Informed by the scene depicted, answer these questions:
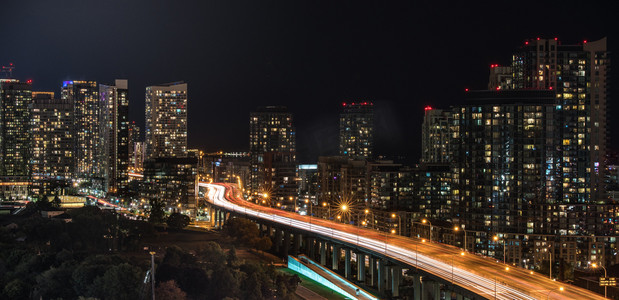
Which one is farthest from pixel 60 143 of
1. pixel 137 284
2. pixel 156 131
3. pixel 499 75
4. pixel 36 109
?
pixel 137 284

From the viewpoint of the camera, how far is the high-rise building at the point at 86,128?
5669 inches

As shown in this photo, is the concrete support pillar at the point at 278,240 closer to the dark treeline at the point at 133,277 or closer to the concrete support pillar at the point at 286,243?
the concrete support pillar at the point at 286,243

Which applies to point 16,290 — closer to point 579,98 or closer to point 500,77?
point 579,98

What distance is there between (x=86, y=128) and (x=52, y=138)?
682 centimetres

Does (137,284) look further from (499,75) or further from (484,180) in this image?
(499,75)

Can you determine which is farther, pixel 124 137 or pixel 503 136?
pixel 124 137

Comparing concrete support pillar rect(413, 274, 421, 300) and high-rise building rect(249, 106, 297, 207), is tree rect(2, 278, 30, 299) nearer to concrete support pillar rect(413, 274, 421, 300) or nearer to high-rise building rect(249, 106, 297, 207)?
concrete support pillar rect(413, 274, 421, 300)

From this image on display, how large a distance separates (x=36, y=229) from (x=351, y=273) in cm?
2368

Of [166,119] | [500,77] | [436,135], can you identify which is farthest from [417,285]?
[166,119]

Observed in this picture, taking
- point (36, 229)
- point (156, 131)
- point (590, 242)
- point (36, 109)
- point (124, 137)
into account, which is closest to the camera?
point (36, 229)

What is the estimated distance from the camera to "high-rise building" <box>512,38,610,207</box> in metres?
74.4

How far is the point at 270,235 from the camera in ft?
219

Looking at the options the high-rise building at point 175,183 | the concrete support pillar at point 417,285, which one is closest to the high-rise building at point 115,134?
the high-rise building at point 175,183

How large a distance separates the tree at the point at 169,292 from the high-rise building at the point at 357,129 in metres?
107
